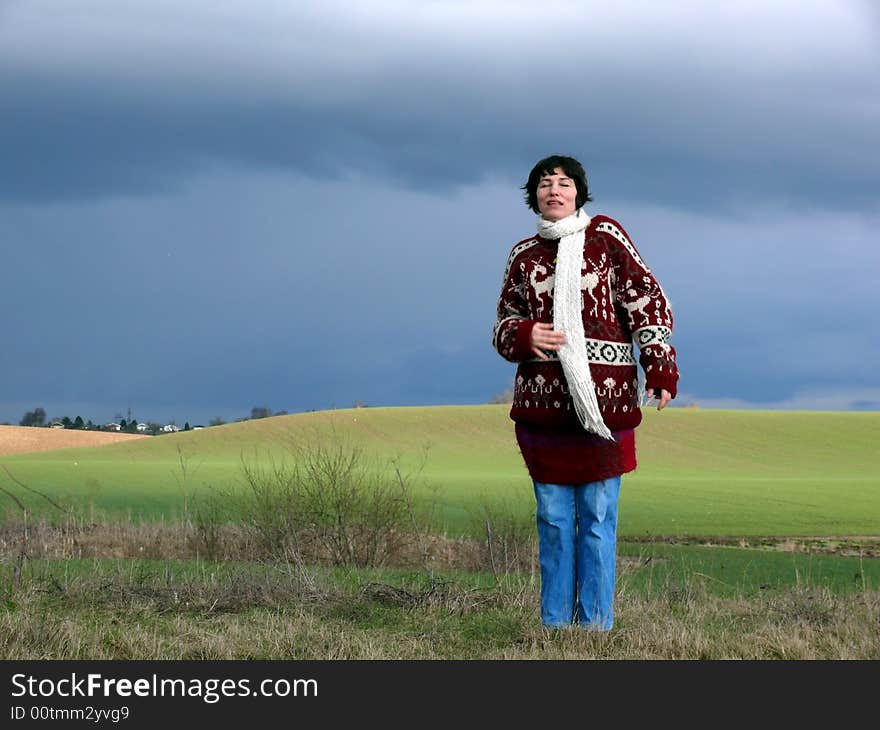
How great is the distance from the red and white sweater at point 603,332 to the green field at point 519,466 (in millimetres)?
7884

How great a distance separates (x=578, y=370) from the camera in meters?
6.50

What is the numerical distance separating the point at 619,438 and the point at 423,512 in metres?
7.82

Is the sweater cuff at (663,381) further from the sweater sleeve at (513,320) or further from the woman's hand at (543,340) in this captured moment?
the sweater sleeve at (513,320)

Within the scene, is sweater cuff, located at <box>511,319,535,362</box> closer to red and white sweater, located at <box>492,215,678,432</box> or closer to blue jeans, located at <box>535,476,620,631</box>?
red and white sweater, located at <box>492,215,678,432</box>

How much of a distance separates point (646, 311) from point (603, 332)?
0.29m

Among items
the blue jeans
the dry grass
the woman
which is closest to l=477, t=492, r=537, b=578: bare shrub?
the dry grass

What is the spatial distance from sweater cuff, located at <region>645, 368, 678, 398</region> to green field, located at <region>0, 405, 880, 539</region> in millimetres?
8022

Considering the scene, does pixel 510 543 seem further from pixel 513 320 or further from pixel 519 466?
pixel 519 466

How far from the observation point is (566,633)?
6.71 metres

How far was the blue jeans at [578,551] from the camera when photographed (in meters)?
6.78

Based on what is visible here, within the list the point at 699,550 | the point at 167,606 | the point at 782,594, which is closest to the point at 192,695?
the point at 167,606

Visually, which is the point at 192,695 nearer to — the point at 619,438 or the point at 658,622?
the point at 619,438

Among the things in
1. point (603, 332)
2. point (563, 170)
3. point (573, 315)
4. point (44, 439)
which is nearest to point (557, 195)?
point (563, 170)

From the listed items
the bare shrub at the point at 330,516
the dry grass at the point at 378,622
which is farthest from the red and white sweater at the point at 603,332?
the bare shrub at the point at 330,516
